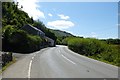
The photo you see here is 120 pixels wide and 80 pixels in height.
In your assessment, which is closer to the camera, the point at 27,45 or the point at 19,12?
the point at 27,45

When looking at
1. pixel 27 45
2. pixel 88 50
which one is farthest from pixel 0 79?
pixel 27 45

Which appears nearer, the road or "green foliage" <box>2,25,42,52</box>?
the road

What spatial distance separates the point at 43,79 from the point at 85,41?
42.8 metres

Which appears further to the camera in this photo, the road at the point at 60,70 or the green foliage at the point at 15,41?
the green foliage at the point at 15,41

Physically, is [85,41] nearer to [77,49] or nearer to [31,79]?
[77,49]

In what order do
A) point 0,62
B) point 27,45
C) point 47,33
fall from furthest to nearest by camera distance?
point 47,33
point 27,45
point 0,62

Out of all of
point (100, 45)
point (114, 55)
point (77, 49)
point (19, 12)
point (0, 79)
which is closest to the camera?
point (0, 79)

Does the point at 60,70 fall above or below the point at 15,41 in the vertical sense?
above

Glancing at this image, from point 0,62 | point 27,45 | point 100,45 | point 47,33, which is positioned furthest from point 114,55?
point 47,33

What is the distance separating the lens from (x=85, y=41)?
57594 mm

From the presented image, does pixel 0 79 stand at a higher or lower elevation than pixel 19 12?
lower

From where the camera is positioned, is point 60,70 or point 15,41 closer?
point 60,70

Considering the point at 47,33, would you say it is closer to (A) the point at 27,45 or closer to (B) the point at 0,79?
(A) the point at 27,45

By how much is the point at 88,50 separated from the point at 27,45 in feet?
42.9
